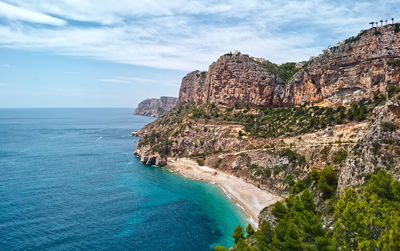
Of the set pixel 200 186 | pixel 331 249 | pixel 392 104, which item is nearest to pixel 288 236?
pixel 331 249

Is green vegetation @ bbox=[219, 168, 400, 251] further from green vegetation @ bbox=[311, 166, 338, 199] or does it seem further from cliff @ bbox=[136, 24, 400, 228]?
green vegetation @ bbox=[311, 166, 338, 199]

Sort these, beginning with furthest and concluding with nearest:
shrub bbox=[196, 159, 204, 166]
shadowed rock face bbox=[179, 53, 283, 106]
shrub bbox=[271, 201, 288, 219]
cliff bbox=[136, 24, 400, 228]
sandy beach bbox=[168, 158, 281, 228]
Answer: shadowed rock face bbox=[179, 53, 283, 106] → shrub bbox=[196, 159, 204, 166] → sandy beach bbox=[168, 158, 281, 228] → shrub bbox=[271, 201, 288, 219] → cliff bbox=[136, 24, 400, 228]

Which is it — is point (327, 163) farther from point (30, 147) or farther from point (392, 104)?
point (30, 147)

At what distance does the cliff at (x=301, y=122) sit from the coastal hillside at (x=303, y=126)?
164 millimetres

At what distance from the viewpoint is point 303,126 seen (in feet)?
199

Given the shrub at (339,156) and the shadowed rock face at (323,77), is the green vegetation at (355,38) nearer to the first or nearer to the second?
the shadowed rock face at (323,77)

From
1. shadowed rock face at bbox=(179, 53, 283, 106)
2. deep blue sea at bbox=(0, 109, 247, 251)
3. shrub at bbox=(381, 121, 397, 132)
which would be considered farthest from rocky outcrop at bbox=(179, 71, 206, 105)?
shrub at bbox=(381, 121, 397, 132)

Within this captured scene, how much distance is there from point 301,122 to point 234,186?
70.7 feet

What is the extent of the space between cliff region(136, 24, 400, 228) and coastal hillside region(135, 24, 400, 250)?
6.5 inches

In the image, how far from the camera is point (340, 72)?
63.0 m

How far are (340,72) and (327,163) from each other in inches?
1068

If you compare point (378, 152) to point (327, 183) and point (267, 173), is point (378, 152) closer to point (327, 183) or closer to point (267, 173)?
point (327, 183)

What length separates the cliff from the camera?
30.5m

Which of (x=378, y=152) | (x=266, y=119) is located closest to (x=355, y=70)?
(x=266, y=119)
